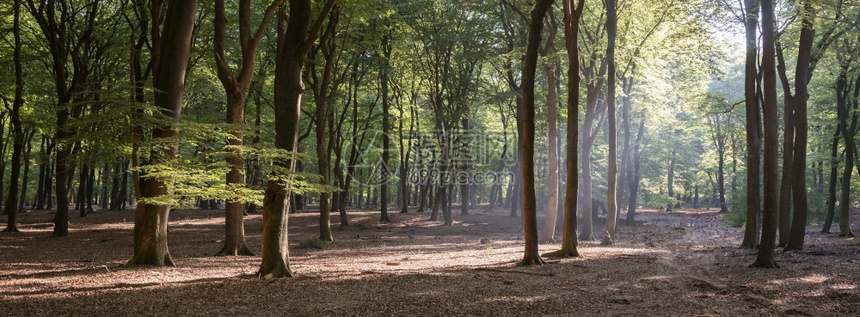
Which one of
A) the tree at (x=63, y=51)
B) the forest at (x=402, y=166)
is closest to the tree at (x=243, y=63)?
the forest at (x=402, y=166)

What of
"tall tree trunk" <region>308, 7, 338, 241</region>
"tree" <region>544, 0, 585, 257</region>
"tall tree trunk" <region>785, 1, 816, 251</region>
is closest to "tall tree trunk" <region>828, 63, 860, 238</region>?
"tall tree trunk" <region>785, 1, 816, 251</region>

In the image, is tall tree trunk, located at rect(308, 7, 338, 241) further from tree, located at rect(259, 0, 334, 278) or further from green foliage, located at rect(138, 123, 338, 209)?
green foliage, located at rect(138, 123, 338, 209)

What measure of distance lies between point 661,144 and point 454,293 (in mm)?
35395

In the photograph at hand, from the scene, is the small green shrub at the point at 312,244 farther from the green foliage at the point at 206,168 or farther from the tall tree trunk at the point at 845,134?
the tall tree trunk at the point at 845,134

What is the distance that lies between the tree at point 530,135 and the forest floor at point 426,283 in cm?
70

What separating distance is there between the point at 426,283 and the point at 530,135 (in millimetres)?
4218

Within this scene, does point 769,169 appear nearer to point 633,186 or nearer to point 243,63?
point 243,63

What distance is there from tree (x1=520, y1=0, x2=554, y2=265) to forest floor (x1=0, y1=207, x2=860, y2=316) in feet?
2.30

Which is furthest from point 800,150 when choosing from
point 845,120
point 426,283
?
point 426,283

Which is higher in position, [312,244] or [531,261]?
[531,261]

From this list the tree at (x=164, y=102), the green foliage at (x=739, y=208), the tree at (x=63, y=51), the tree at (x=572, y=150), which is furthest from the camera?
the green foliage at (x=739, y=208)

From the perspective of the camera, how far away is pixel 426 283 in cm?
905

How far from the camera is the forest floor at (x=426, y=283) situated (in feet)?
22.9

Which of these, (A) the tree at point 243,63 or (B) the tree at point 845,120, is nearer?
(A) the tree at point 243,63
